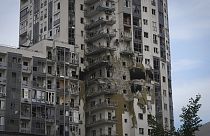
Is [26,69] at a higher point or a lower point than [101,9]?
lower

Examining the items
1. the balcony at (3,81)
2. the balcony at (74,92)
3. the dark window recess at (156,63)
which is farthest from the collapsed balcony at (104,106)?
the balcony at (3,81)

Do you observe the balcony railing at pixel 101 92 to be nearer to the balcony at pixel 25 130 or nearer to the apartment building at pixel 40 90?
the apartment building at pixel 40 90

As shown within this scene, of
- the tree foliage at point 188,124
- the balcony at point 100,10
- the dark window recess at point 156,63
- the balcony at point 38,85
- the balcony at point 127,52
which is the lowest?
the tree foliage at point 188,124

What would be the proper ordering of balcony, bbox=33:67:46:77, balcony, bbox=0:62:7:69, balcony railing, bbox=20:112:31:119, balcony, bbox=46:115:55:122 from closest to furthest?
balcony railing, bbox=20:112:31:119, balcony, bbox=0:62:7:69, balcony, bbox=46:115:55:122, balcony, bbox=33:67:46:77

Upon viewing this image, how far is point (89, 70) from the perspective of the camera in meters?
110

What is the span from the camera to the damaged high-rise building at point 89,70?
98062mm

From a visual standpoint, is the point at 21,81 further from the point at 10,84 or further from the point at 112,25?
the point at 112,25

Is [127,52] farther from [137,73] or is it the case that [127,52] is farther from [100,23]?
[100,23]

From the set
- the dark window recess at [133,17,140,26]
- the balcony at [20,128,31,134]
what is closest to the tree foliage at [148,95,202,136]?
the balcony at [20,128,31,134]

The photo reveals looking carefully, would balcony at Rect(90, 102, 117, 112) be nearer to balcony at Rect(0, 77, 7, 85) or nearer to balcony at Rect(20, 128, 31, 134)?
balcony at Rect(20, 128, 31, 134)

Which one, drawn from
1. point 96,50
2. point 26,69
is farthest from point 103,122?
point 26,69

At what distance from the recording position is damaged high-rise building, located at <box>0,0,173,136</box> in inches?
3861

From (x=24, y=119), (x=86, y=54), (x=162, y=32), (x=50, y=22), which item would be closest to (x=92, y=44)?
(x=86, y=54)

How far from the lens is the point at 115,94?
10744 centimetres
